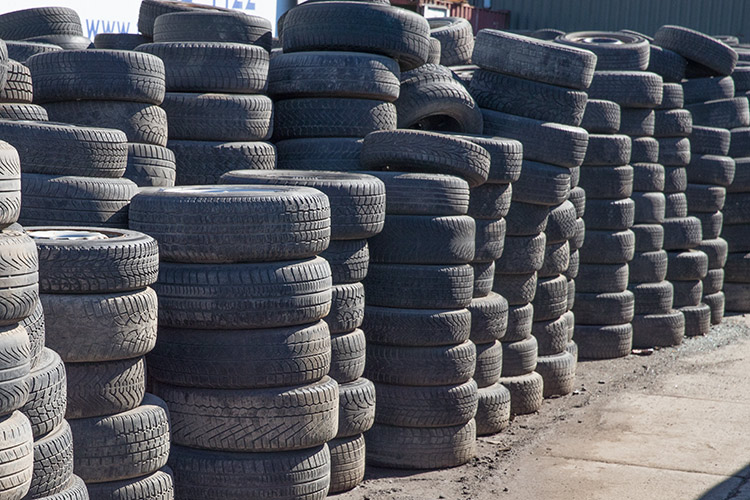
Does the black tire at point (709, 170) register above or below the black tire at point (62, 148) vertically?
below

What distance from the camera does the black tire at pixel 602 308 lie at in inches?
410

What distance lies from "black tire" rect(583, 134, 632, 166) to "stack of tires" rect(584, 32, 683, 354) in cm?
47

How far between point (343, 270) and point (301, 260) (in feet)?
2.57

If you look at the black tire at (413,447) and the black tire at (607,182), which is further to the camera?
the black tire at (607,182)

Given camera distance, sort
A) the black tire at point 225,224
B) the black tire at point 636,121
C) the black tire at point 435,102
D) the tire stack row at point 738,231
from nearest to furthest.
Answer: the black tire at point 225,224
the black tire at point 435,102
the black tire at point 636,121
the tire stack row at point 738,231

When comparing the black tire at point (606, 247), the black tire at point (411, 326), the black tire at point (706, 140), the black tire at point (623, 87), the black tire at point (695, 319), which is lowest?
the black tire at point (695, 319)

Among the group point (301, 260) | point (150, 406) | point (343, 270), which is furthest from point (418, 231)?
point (150, 406)

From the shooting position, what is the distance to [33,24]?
975 centimetres

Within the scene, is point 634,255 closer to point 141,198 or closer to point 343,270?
point 343,270

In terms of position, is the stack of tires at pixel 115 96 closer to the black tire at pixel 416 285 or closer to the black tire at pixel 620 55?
the black tire at pixel 416 285

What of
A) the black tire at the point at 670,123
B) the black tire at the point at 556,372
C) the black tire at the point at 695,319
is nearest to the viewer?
the black tire at the point at 556,372

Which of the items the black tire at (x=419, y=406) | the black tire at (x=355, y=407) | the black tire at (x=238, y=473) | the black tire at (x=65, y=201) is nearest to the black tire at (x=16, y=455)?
the black tire at (x=238, y=473)

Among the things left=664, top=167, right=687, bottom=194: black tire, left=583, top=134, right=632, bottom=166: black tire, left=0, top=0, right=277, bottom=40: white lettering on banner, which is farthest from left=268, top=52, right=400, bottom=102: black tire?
left=0, top=0, right=277, bottom=40: white lettering on banner

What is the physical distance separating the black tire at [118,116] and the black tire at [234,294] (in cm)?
160
